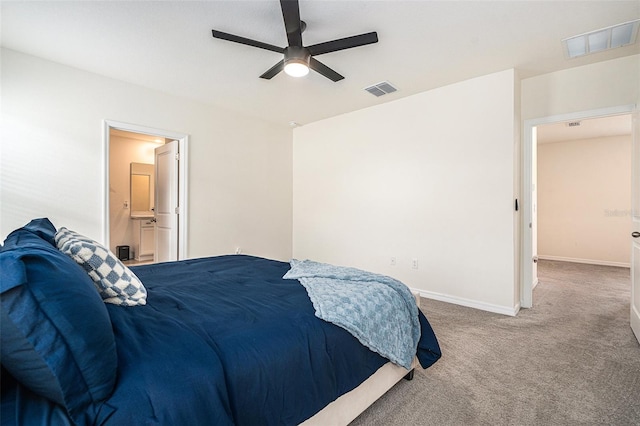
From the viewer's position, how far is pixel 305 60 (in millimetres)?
2373

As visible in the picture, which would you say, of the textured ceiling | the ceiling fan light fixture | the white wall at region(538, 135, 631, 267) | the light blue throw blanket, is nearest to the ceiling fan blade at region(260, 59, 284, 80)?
the ceiling fan light fixture

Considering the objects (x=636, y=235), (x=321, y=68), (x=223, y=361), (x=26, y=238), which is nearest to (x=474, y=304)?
(x=636, y=235)

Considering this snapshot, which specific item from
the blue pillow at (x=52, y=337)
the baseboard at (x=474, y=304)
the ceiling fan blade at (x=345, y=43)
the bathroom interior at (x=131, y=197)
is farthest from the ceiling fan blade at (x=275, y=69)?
the bathroom interior at (x=131, y=197)

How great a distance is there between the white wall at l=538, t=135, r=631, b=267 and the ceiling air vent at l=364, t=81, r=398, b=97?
5.16 metres

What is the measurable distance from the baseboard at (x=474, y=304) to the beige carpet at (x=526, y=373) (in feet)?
0.29

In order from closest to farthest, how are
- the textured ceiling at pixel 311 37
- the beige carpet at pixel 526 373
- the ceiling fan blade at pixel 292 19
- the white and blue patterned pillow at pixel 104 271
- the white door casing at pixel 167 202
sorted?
the white and blue patterned pillow at pixel 104 271
the beige carpet at pixel 526 373
the ceiling fan blade at pixel 292 19
the textured ceiling at pixel 311 37
the white door casing at pixel 167 202

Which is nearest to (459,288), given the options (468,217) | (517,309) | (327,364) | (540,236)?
(517,309)

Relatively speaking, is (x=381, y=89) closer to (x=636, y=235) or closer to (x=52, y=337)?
(x=636, y=235)

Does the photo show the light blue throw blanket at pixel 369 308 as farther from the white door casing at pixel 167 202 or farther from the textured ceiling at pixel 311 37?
the white door casing at pixel 167 202

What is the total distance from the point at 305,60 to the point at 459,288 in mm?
2995

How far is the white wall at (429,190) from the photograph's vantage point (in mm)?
3316

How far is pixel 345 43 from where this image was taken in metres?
2.24

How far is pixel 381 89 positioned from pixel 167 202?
10.7ft

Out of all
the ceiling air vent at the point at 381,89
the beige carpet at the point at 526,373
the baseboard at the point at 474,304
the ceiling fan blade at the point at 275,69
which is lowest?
the beige carpet at the point at 526,373
